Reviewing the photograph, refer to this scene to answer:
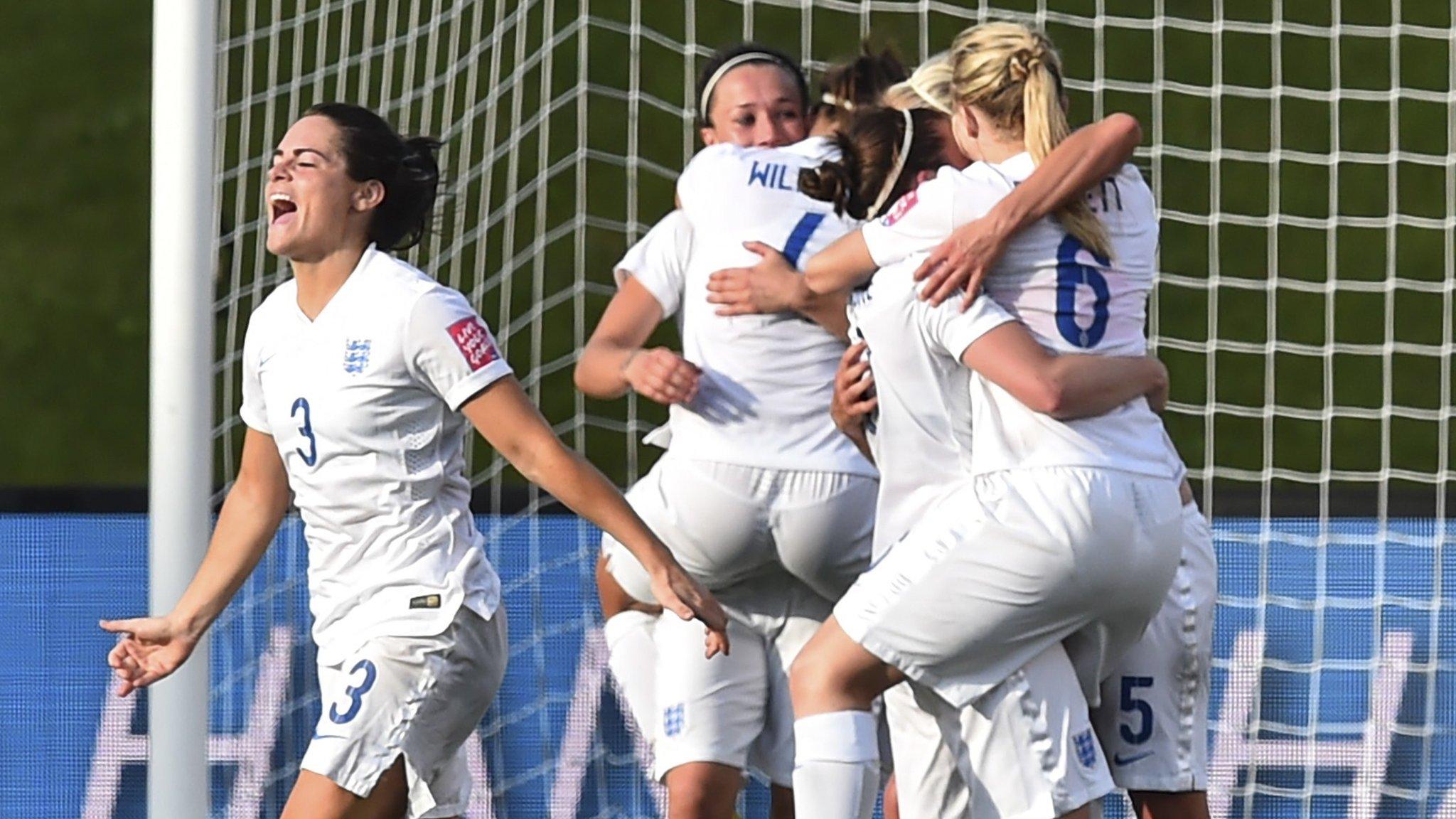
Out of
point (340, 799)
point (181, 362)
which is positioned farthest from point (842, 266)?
point (181, 362)

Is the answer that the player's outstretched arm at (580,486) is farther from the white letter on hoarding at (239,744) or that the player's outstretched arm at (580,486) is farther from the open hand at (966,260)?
A: the white letter on hoarding at (239,744)

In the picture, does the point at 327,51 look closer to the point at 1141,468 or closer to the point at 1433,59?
the point at 1433,59

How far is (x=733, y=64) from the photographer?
14.2 feet

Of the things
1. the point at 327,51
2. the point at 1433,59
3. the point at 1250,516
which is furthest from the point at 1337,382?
the point at 327,51

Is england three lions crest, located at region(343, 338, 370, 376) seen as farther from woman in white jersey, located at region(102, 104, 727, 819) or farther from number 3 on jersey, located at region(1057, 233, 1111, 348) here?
number 3 on jersey, located at region(1057, 233, 1111, 348)

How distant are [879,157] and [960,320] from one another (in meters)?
0.51

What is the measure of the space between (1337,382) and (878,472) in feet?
15.2

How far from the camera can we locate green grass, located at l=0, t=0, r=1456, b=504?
8023 mm

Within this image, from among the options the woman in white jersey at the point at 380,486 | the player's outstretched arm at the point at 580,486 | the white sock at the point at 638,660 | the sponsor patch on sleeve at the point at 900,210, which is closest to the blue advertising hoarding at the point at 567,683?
the white sock at the point at 638,660

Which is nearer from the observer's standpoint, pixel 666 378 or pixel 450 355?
pixel 450 355

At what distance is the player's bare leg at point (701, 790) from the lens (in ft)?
13.8

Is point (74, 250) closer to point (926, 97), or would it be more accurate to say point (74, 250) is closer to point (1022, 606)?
point (926, 97)

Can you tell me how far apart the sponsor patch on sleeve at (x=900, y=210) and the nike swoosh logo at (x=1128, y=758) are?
107 centimetres

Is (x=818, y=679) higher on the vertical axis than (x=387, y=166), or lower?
lower
